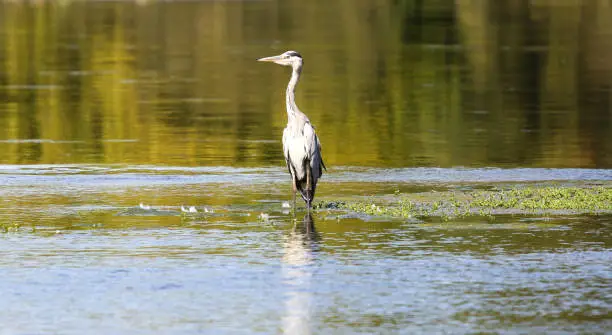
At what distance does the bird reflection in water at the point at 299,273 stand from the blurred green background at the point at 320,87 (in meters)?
6.54

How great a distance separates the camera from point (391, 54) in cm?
4600

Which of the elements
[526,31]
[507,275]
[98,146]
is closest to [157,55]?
[526,31]

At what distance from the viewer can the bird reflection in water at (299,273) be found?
402 inches

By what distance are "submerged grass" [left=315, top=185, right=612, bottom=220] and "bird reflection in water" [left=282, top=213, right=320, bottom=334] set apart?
0.88 meters

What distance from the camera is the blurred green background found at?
74.4 feet

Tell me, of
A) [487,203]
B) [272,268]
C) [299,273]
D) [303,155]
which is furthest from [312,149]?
[299,273]

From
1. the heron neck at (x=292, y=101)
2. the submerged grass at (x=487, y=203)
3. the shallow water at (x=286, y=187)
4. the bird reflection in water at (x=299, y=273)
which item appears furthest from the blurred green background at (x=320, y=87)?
the bird reflection in water at (x=299, y=273)

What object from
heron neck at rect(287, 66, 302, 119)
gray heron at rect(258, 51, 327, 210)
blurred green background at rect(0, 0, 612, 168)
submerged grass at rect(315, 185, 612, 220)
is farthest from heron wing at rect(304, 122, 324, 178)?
blurred green background at rect(0, 0, 612, 168)

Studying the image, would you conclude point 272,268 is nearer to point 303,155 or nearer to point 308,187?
point 308,187

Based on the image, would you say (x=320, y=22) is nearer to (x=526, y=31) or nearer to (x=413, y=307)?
(x=526, y=31)

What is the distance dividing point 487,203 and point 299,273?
173 inches

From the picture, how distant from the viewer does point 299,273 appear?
12047 mm

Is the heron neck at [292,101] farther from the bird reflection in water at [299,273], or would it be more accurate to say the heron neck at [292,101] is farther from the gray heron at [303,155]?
the bird reflection in water at [299,273]

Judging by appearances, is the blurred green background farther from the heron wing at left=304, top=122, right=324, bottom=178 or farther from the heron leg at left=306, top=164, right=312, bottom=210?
the heron leg at left=306, top=164, right=312, bottom=210
